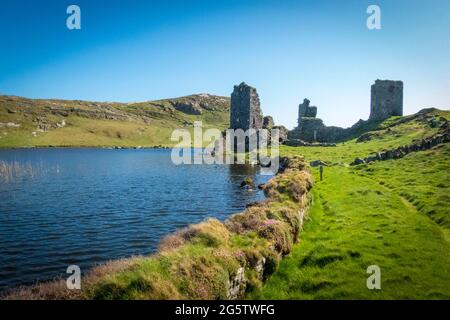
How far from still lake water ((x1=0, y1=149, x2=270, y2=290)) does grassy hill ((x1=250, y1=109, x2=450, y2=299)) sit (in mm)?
11270

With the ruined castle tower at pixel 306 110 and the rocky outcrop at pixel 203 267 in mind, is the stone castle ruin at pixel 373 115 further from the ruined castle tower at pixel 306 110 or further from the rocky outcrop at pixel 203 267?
the rocky outcrop at pixel 203 267

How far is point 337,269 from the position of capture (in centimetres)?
1723

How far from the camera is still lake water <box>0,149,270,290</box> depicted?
22.8 m

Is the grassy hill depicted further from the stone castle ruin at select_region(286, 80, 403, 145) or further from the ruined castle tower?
the ruined castle tower

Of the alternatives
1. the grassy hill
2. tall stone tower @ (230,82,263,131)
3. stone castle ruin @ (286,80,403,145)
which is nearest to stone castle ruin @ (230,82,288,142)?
tall stone tower @ (230,82,263,131)

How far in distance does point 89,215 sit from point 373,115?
119 meters

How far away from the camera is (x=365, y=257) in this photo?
59.3ft

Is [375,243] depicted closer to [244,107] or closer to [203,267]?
[203,267]

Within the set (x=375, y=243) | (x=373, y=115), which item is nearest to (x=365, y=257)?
(x=375, y=243)

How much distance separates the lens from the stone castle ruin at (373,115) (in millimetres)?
123188

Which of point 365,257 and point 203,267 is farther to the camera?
point 365,257

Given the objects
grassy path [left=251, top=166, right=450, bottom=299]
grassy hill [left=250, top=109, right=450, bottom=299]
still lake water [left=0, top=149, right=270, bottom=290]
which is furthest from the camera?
still lake water [left=0, top=149, right=270, bottom=290]
